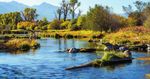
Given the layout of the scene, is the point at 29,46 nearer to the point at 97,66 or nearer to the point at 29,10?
the point at 97,66

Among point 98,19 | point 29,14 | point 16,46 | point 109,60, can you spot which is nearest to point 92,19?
point 98,19

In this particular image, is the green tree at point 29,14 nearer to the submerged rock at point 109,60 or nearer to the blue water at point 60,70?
the blue water at point 60,70

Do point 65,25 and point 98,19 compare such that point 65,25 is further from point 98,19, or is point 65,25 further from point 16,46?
point 16,46

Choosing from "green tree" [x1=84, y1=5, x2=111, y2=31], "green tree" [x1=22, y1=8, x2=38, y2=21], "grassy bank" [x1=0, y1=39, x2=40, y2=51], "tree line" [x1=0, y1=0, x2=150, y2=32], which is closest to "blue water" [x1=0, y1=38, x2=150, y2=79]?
"grassy bank" [x1=0, y1=39, x2=40, y2=51]

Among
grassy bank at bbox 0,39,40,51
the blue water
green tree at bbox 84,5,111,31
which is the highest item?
green tree at bbox 84,5,111,31

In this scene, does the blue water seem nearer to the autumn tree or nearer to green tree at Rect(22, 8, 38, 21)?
the autumn tree

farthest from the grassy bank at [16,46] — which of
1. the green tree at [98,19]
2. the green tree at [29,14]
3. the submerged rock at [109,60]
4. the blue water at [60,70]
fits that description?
the green tree at [29,14]

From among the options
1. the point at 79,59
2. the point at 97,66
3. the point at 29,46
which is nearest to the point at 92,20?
the point at 29,46

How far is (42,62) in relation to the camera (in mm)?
49250

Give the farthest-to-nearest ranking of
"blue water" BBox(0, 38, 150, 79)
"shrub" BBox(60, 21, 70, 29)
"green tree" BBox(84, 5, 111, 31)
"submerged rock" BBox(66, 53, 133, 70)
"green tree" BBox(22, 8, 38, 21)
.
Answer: "green tree" BBox(22, 8, 38, 21) → "shrub" BBox(60, 21, 70, 29) → "green tree" BBox(84, 5, 111, 31) → "submerged rock" BBox(66, 53, 133, 70) → "blue water" BBox(0, 38, 150, 79)

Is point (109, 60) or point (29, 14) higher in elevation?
point (29, 14)

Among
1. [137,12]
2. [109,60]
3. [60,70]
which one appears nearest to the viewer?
[60,70]

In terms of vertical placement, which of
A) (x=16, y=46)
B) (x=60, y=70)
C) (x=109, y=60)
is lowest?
A: (x=60, y=70)

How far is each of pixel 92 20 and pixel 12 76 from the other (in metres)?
76.7
